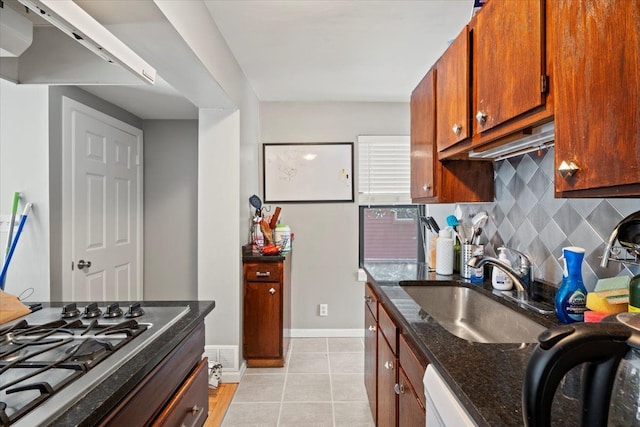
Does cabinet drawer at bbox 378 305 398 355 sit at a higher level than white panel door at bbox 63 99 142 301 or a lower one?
lower

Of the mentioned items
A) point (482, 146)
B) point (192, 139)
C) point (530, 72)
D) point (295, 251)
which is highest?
point (192, 139)

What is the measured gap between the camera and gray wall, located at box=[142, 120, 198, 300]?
3.46 meters

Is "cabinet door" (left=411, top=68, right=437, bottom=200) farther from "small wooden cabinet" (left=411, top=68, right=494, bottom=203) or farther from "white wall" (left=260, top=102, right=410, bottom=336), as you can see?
"white wall" (left=260, top=102, right=410, bottom=336)

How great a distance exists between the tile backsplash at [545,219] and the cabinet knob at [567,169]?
45 cm

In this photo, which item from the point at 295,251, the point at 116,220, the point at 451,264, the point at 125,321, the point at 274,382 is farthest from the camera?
the point at 295,251

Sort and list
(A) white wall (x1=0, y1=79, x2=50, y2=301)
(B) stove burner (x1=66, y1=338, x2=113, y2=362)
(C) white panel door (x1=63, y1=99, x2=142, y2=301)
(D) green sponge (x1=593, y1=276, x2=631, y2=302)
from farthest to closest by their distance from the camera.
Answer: (C) white panel door (x1=63, y1=99, x2=142, y2=301)
(A) white wall (x1=0, y1=79, x2=50, y2=301)
(D) green sponge (x1=593, y1=276, x2=631, y2=302)
(B) stove burner (x1=66, y1=338, x2=113, y2=362)

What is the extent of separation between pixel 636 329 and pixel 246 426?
7.08ft

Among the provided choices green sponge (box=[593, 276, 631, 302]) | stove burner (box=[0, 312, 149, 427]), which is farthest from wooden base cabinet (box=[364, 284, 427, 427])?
stove burner (box=[0, 312, 149, 427])

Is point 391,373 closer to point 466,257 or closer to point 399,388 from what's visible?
point 399,388

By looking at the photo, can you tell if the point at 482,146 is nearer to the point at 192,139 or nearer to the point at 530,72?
the point at 530,72

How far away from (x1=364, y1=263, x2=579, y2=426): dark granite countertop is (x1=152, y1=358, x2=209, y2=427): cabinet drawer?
805mm

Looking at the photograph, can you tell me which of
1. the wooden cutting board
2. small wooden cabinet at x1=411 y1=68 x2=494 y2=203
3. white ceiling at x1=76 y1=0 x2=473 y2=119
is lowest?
the wooden cutting board

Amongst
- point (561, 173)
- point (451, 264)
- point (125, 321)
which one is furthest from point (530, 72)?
point (125, 321)

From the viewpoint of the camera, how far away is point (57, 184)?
2.33 metres
